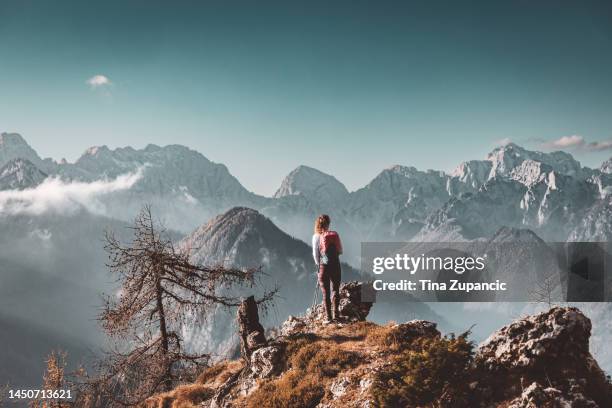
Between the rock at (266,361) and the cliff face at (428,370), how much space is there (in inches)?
1.2

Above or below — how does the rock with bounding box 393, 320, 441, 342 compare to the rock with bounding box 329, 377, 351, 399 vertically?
above

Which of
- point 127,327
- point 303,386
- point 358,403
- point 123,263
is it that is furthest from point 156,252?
point 358,403

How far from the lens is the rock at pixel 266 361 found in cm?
1409

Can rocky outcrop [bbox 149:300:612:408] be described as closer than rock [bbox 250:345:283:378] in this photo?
Yes

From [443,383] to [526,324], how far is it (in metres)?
2.39

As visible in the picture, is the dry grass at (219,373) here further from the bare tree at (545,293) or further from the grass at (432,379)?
the bare tree at (545,293)

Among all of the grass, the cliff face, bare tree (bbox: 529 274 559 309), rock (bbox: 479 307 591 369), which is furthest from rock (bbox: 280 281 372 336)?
rock (bbox: 479 307 591 369)

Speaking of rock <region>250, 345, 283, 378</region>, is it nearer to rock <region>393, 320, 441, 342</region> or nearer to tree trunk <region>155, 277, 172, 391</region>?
rock <region>393, 320, 441, 342</region>

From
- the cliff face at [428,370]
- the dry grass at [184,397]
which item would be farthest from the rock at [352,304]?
the dry grass at [184,397]

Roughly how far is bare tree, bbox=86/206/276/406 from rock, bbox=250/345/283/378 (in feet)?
12.2

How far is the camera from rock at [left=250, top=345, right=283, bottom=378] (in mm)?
14086

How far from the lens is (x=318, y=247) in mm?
16188

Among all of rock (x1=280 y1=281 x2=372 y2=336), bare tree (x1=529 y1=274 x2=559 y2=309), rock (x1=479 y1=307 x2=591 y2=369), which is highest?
bare tree (x1=529 y1=274 x2=559 y2=309)

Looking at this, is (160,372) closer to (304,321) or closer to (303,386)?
(304,321)
